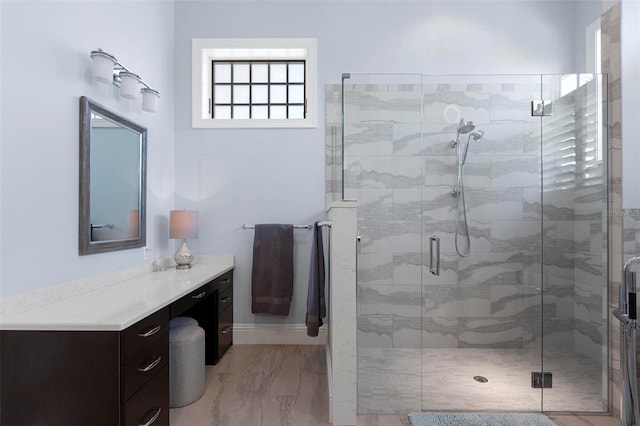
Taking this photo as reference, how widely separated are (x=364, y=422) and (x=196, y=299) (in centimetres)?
125

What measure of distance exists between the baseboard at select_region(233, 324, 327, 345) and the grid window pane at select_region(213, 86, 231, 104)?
2.15 metres

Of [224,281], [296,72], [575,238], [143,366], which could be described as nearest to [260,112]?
[296,72]

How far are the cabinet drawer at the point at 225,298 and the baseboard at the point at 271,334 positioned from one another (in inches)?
12.2

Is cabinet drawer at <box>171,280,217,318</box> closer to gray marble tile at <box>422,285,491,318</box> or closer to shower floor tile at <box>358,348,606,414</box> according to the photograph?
shower floor tile at <box>358,348,606,414</box>

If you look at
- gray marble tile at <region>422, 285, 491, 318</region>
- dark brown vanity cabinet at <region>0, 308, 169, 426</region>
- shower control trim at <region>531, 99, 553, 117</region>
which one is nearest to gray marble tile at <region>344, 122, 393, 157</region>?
shower control trim at <region>531, 99, 553, 117</region>

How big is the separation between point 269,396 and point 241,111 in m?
2.48

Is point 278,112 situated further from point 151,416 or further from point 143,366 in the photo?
point 151,416

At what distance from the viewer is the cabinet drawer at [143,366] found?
133cm

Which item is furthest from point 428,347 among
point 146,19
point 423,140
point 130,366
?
point 146,19

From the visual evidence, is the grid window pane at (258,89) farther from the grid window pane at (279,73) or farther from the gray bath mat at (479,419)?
the gray bath mat at (479,419)

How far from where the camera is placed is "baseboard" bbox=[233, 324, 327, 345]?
2.96 metres

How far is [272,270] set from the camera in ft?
9.42

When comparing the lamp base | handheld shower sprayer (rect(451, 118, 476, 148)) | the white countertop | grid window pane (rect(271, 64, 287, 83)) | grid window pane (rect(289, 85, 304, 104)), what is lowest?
the white countertop

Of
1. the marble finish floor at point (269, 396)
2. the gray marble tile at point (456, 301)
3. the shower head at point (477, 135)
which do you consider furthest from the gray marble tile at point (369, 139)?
the marble finish floor at point (269, 396)
